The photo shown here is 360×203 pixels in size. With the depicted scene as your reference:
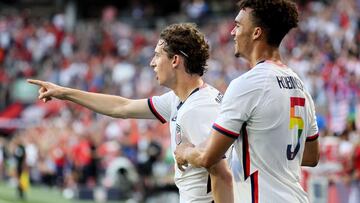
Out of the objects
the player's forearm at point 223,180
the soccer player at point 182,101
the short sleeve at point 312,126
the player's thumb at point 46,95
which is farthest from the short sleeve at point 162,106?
the short sleeve at point 312,126

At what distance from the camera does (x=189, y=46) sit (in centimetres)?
530

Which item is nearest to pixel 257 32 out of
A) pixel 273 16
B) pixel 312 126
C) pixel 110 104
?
pixel 273 16

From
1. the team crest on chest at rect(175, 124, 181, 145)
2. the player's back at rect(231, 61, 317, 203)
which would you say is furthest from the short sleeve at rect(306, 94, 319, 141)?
the team crest on chest at rect(175, 124, 181, 145)

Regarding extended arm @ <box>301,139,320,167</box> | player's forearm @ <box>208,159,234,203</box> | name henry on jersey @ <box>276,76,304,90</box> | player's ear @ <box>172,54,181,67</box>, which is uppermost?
player's ear @ <box>172,54,181,67</box>

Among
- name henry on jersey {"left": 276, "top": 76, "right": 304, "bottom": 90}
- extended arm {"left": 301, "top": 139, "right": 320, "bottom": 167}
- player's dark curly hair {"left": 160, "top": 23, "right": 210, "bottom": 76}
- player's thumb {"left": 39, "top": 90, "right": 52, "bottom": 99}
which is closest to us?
name henry on jersey {"left": 276, "top": 76, "right": 304, "bottom": 90}

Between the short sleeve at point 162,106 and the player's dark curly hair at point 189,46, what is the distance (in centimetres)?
39

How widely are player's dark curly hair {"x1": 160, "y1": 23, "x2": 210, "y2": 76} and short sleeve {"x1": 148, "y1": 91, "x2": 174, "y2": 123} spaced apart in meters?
0.39

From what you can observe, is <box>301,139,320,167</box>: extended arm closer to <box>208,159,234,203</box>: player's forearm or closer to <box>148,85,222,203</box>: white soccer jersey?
<box>208,159,234,203</box>: player's forearm

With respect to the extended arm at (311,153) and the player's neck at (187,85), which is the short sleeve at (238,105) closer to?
the extended arm at (311,153)

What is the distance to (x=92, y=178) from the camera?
19500 mm

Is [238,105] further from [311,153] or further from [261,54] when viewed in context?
[311,153]

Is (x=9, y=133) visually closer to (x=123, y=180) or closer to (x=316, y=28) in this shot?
(x=123, y=180)

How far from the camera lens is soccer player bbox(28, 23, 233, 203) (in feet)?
16.7

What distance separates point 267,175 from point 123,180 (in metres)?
13.4
